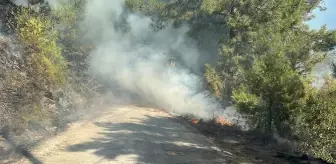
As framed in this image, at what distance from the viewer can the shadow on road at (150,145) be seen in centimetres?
1099

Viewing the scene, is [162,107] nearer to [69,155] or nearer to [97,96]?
[97,96]

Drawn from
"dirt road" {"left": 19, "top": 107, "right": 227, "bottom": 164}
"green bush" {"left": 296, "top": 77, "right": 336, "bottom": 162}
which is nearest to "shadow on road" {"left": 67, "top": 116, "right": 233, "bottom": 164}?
"dirt road" {"left": 19, "top": 107, "right": 227, "bottom": 164}

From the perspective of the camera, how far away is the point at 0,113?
11.9 meters

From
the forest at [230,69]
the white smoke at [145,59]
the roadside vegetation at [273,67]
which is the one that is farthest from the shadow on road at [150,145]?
the white smoke at [145,59]

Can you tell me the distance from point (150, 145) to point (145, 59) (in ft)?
60.3

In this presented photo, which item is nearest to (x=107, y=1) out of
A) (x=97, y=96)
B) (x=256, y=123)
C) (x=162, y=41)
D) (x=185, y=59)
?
(x=162, y=41)

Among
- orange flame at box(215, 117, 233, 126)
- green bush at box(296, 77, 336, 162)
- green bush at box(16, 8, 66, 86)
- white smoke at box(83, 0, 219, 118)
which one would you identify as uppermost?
white smoke at box(83, 0, 219, 118)

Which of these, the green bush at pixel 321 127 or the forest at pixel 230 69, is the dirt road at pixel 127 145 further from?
the green bush at pixel 321 127

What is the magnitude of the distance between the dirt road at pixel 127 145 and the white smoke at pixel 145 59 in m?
7.47

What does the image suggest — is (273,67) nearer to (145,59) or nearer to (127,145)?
(127,145)

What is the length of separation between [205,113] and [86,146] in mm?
12317

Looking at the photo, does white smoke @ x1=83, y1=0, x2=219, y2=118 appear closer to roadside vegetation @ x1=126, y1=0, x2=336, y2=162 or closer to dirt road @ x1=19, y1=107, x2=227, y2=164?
roadside vegetation @ x1=126, y1=0, x2=336, y2=162

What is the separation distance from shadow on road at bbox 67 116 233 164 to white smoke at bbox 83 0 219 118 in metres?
Result: 7.58

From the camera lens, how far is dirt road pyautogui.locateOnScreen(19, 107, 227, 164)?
10.6m
